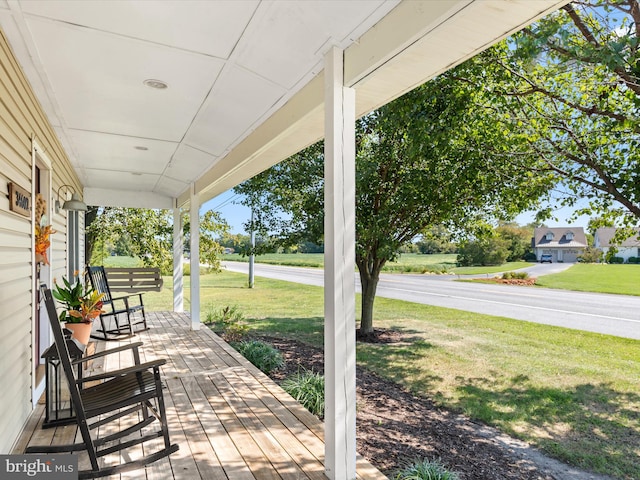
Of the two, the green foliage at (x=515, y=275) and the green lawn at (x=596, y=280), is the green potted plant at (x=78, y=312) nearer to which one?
the green lawn at (x=596, y=280)

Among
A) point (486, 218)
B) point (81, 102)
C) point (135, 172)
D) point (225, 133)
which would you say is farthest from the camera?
point (486, 218)

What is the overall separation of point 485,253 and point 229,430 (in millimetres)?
7071

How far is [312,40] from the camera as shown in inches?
76.1

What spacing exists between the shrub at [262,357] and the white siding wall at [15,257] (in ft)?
8.06

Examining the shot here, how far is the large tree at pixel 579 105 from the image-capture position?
320 cm

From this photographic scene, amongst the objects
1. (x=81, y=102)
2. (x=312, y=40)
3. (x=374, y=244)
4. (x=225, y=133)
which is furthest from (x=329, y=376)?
(x=374, y=244)

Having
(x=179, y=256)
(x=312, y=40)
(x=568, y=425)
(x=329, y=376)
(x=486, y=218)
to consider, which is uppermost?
(x=312, y=40)

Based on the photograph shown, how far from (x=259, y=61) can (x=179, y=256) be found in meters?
6.31

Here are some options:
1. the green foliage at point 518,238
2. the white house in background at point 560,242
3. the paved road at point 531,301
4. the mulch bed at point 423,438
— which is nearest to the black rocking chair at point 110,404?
the mulch bed at point 423,438

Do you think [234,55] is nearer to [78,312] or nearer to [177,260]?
[78,312]

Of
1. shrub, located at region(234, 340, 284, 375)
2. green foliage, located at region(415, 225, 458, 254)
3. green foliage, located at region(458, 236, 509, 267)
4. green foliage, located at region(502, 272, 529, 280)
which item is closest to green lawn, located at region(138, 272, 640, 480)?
green foliage, located at region(502, 272, 529, 280)

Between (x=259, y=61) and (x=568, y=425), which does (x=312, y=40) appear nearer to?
(x=259, y=61)

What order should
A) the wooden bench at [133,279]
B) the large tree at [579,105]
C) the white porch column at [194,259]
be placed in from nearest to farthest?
the large tree at [579,105] < the white porch column at [194,259] < the wooden bench at [133,279]

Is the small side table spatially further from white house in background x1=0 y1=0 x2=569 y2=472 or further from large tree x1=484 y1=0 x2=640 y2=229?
large tree x1=484 y1=0 x2=640 y2=229
